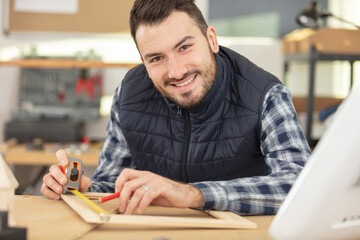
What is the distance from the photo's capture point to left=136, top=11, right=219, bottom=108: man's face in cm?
130

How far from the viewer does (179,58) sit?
1.32m

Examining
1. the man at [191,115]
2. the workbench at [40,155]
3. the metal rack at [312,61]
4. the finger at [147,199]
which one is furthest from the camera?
the metal rack at [312,61]

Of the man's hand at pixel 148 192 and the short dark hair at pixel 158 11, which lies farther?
the short dark hair at pixel 158 11

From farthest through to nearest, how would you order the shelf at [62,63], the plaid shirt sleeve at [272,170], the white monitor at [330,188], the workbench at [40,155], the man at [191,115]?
the shelf at [62,63] → the workbench at [40,155] → the man at [191,115] → the plaid shirt sleeve at [272,170] → the white monitor at [330,188]

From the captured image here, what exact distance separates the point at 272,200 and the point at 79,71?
2.14m

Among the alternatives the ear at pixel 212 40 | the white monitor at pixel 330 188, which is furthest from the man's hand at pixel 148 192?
the ear at pixel 212 40

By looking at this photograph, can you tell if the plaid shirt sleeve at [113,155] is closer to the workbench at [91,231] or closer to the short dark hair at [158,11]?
the short dark hair at [158,11]

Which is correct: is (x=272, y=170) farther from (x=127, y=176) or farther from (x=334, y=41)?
(x=334, y=41)

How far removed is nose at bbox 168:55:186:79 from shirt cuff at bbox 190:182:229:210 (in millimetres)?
383

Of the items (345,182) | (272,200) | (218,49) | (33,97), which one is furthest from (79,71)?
(345,182)

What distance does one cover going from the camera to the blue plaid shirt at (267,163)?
1.04m

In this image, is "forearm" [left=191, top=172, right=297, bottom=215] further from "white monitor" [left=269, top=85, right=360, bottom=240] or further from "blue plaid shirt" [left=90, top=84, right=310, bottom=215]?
"white monitor" [left=269, top=85, right=360, bottom=240]

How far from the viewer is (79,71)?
2988 mm

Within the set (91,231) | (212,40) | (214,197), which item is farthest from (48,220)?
(212,40)
